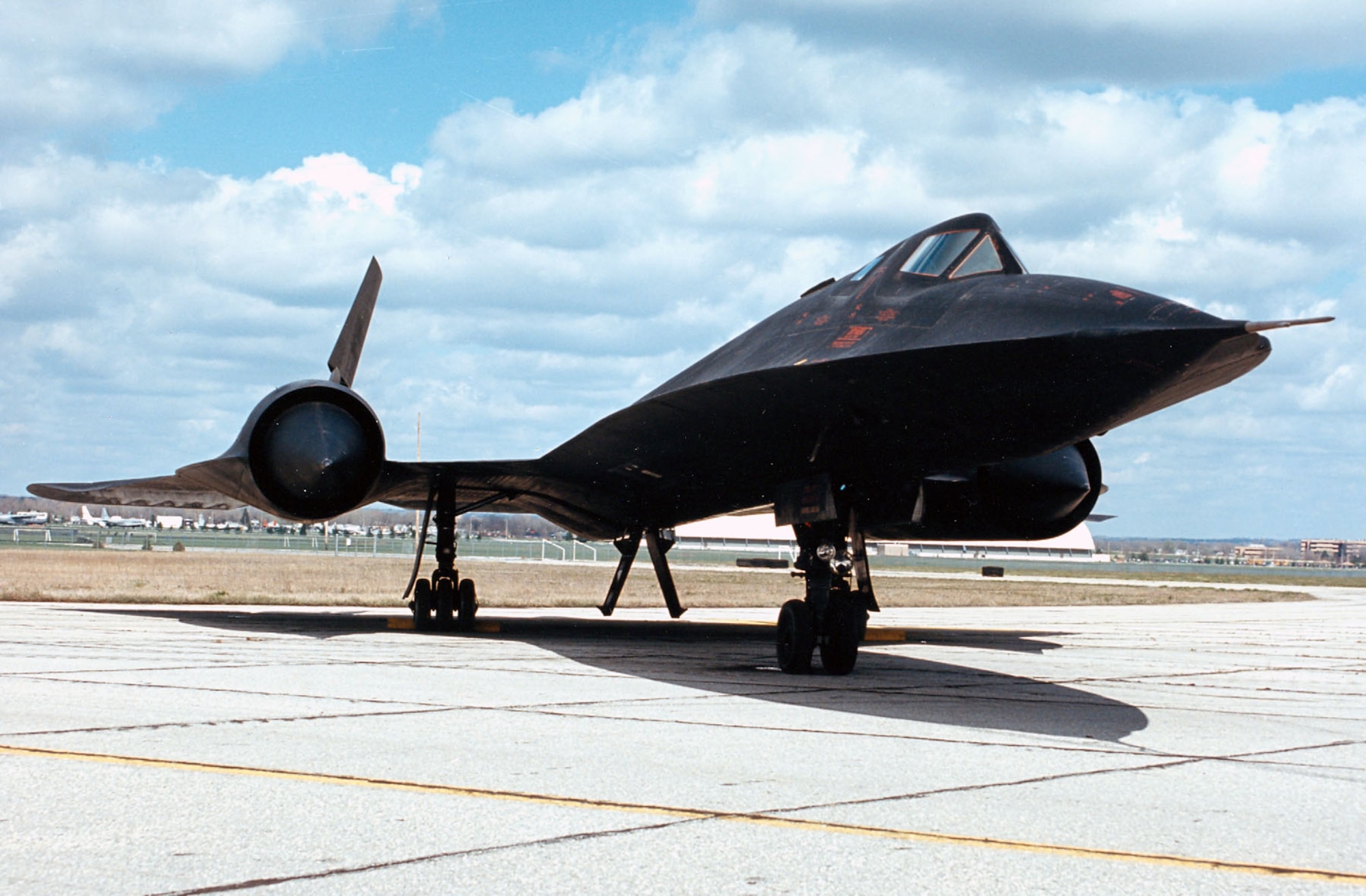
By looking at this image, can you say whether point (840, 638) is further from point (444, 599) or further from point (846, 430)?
point (444, 599)

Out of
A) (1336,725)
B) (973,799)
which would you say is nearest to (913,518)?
(1336,725)

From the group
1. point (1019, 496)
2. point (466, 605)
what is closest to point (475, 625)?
point (466, 605)

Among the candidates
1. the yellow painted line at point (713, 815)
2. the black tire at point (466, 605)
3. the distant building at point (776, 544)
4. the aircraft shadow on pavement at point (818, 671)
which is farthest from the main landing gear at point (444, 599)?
the distant building at point (776, 544)

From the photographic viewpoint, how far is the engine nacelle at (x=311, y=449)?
10.4 metres

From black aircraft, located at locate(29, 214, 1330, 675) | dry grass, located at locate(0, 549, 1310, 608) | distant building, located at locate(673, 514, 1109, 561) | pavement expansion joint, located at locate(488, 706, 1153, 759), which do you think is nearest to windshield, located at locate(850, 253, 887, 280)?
black aircraft, located at locate(29, 214, 1330, 675)

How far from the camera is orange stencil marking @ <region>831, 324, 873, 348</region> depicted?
6.51m

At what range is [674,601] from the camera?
1316 cm

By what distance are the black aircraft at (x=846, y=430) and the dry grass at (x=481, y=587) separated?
6.50 meters

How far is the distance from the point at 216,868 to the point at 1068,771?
9.68ft

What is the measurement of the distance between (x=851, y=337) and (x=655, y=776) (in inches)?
119

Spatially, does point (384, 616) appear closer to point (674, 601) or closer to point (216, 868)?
point (674, 601)

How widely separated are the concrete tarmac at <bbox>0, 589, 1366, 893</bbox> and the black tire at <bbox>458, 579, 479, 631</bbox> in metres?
3.88

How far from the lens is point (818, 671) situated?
27.9 feet

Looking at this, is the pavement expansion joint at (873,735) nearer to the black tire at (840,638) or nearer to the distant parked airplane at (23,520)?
the black tire at (840,638)
